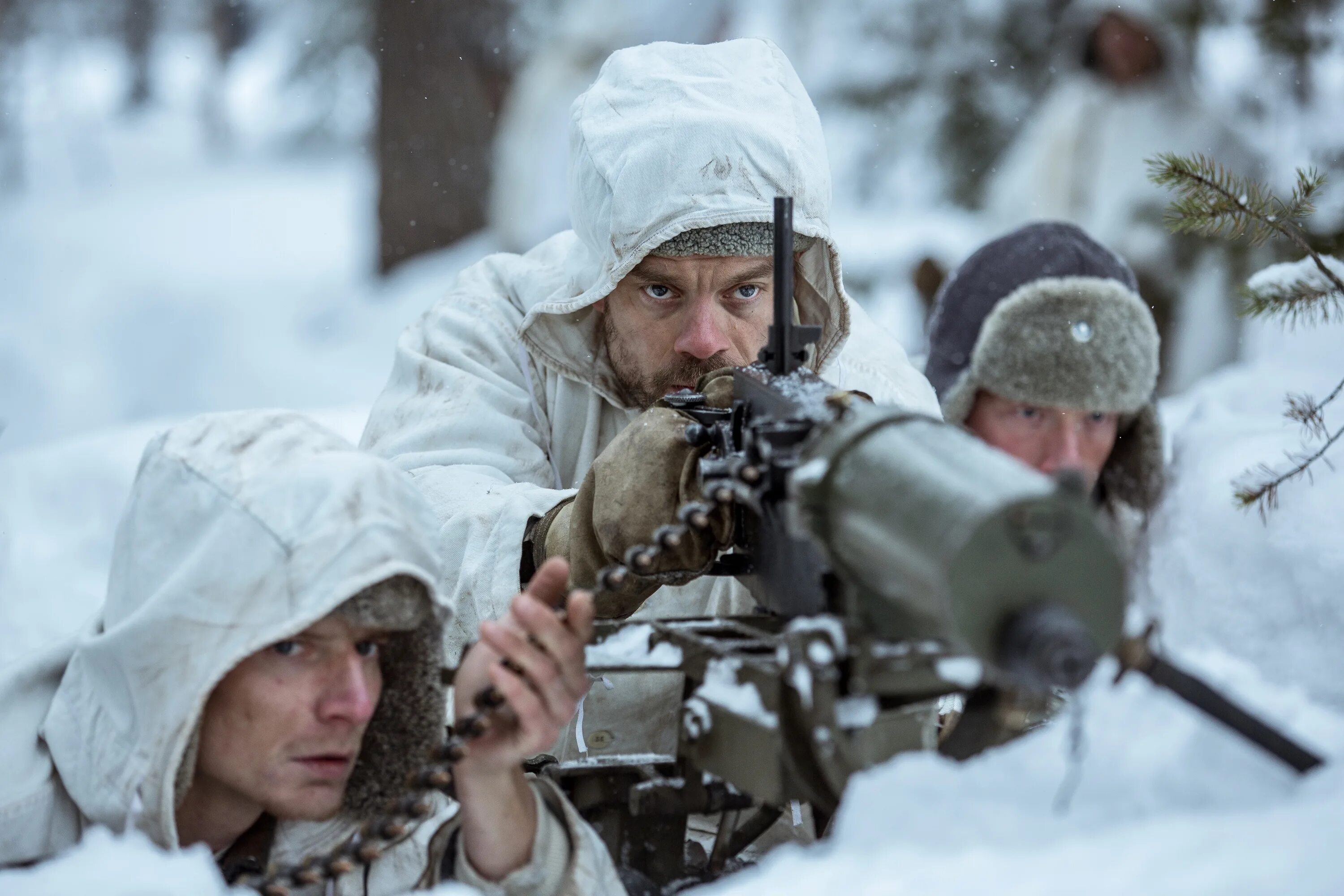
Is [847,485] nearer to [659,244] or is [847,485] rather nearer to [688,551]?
[688,551]

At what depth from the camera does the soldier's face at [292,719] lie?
6.70 ft

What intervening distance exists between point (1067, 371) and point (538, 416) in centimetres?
128


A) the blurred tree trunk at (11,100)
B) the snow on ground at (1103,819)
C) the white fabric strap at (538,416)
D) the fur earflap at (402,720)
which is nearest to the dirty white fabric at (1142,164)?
the white fabric strap at (538,416)

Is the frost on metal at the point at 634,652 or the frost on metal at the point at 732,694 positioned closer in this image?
the frost on metal at the point at 732,694

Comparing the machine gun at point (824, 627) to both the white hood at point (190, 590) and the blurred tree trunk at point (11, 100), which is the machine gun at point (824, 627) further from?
the blurred tree trunk at point (11, 100)

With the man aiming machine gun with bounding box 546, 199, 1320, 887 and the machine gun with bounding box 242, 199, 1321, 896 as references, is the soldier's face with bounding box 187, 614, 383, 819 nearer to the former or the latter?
the machine gun with bounding box 242, 199, 1321, 896

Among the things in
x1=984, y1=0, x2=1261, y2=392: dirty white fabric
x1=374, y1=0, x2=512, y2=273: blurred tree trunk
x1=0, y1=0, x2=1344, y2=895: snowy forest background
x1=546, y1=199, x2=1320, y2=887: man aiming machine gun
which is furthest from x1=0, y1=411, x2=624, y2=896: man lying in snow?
x1=374, y1=0, x2=512, y2=273: blurred tree trunk

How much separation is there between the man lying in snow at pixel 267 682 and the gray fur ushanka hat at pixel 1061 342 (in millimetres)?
1068

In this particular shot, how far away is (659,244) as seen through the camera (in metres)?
3.03

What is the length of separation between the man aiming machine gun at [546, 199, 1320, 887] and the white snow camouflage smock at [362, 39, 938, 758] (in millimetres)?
727

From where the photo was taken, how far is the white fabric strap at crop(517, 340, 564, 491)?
3447 millimetres

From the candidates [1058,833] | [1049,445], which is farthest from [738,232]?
[1058,833]

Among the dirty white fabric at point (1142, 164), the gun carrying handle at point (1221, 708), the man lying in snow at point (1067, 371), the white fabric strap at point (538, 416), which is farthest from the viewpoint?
the dirty white fabric at point (1142, 164)

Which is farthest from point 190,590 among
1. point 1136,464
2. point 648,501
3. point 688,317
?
point 1136,464
